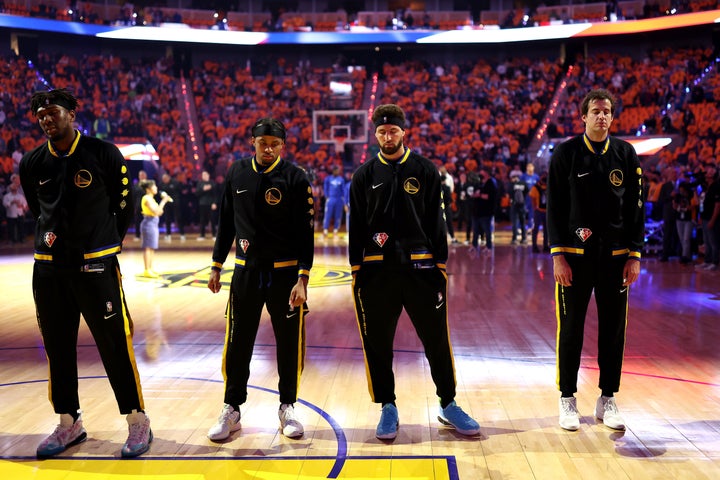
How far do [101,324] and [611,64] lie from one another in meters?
26.9

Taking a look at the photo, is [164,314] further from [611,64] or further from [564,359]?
[611,64]

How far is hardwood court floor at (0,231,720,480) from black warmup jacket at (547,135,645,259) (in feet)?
3.70

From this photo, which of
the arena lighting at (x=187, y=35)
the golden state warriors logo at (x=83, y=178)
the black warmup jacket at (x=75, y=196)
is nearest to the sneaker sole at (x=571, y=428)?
the black warmup jacket at (x=75, y=196)

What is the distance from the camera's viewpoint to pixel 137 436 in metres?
3.84

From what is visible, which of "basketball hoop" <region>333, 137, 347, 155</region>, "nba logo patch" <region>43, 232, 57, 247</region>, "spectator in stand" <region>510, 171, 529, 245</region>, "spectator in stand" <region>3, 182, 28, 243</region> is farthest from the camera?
"basketball hoop" <region>333, 137, 347, 155</region>

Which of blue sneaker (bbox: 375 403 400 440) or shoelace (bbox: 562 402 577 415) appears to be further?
shoelace (bbox: 562 402 577 415)

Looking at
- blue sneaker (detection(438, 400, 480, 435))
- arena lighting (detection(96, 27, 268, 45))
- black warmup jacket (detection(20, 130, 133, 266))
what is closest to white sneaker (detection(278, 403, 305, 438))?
blue sneaker (detection(438, 400, 480, 435))

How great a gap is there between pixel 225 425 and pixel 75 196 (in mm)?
1546

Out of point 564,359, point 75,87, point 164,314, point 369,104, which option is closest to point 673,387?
point 564,359

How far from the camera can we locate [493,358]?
5.94m

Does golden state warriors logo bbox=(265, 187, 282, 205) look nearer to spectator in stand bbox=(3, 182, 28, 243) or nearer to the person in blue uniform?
the person in blue uniform

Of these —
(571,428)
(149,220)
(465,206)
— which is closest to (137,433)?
(571,428)

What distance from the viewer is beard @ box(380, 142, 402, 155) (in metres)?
4.00

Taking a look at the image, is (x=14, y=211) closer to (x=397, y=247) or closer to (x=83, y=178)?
(x=83, y=178)
